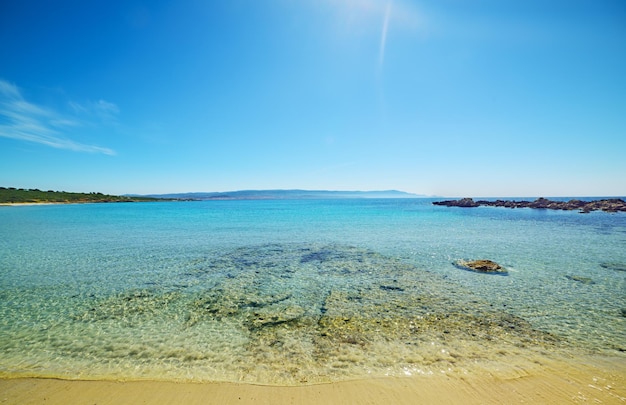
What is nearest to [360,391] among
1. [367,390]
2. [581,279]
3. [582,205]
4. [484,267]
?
[367,390]

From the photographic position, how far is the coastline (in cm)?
579

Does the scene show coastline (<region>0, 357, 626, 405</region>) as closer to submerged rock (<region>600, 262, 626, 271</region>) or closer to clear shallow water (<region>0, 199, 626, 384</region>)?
clear shallow water (<region>0, 199, 626, 384</region>)

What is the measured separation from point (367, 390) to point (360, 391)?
17 centimetres

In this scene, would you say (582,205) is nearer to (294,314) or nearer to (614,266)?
(614,266)

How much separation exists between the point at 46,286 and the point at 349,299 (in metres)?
→ 15.0

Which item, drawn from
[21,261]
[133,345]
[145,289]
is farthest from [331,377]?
[21,261]

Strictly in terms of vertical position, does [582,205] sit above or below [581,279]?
above

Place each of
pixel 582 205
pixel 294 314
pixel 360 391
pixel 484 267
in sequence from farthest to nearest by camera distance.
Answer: pixel 582 205
pixel 484 267
pixel 294 314
pixel 360 391

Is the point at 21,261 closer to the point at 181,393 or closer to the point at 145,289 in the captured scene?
the point at 145,289

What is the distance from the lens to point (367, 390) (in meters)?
6.15

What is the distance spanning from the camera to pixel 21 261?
18.1m

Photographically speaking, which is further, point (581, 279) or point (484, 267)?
point (484, 267)

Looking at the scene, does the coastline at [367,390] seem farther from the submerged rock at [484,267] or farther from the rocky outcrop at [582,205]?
the rocky outcrop at [582,205]

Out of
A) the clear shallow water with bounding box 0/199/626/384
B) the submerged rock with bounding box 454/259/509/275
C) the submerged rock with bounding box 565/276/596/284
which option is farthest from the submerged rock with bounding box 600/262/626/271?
the submerged rock with bounding box 454/259/509/275
